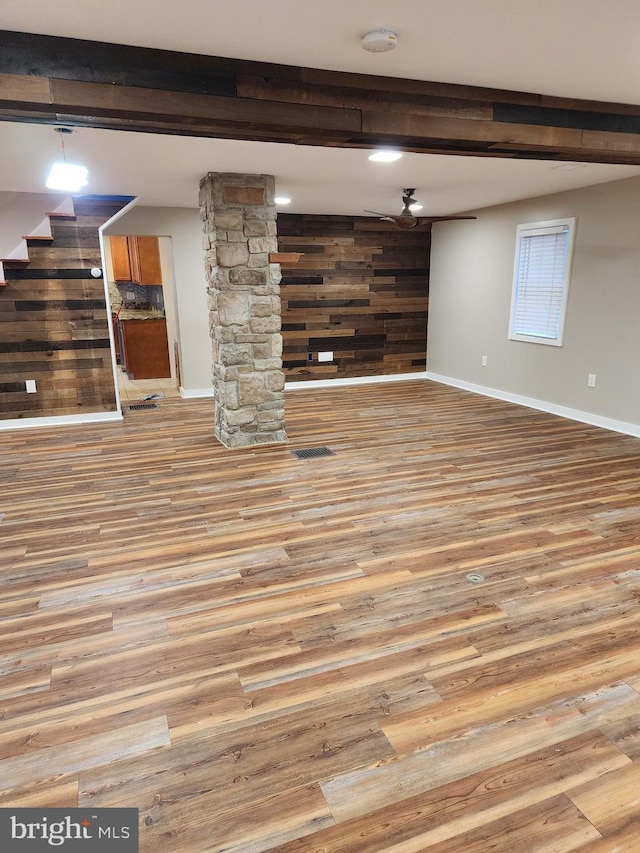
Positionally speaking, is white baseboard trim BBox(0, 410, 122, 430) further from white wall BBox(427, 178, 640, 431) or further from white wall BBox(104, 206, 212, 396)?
white wall BBox(427, 178, 640, 431)

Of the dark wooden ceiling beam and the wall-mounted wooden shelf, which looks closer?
the dark wooden ceiling beam

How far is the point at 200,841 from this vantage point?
4.74 ft

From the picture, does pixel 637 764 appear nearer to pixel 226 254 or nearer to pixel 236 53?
pixel 236 53

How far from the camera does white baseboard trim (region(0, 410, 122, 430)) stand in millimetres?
5742

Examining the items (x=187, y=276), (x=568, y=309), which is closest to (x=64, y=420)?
(x=187, y=276)

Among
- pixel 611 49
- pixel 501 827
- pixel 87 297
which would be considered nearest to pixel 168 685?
pixel 501 827

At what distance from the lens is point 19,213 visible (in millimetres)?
5883

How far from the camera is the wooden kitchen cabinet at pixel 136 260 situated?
872cm

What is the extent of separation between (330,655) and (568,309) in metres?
4.91

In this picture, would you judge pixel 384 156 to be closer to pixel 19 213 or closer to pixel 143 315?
pixel 19 213

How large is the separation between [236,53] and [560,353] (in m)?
4.79

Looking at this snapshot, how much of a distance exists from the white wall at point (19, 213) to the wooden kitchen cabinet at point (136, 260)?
2429 millimetres

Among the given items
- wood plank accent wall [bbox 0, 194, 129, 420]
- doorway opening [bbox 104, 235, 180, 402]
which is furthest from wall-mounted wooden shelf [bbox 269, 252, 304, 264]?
doorway opening [bbox 104, 235, 180, 402]

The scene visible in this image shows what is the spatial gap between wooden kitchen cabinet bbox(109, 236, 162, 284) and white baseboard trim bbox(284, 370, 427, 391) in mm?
3206
